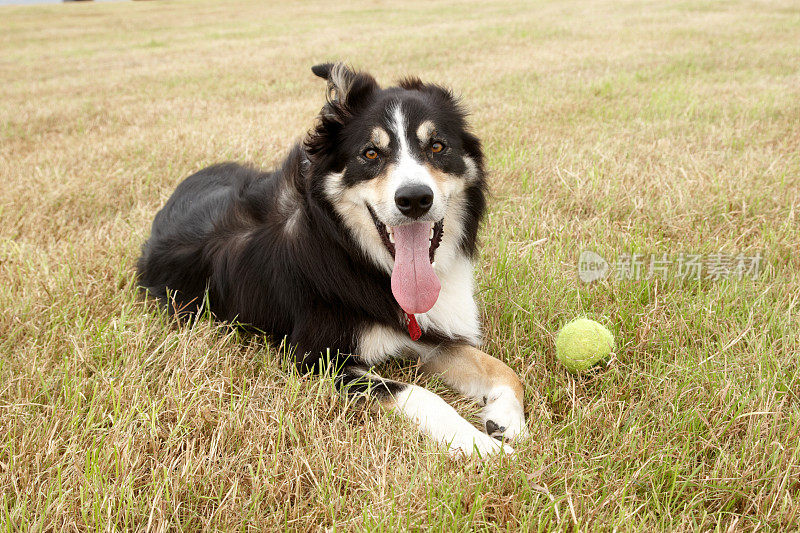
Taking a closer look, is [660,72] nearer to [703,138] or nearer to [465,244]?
[703,138]

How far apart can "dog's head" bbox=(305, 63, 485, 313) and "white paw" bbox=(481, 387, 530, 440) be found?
1.72 ft

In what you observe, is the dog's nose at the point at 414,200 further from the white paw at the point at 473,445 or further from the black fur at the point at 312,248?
the white paw at the point at 473,445

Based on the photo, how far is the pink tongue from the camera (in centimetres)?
277

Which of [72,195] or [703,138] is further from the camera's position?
[703,138]

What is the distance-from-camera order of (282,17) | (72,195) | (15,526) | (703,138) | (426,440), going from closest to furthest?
(15,526)
(426,440)
(72,195)
(703,138)
(282,17)

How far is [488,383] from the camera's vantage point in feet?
9.04

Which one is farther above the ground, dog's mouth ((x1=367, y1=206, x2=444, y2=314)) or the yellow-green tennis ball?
dog's mouth ((x1=367, y1=206, x2=444, y2=314))

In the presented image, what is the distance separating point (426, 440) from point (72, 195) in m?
4.33

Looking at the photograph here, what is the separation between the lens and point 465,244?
3.09 metres

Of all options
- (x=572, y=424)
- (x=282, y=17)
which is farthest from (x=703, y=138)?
(x=282, y=17)

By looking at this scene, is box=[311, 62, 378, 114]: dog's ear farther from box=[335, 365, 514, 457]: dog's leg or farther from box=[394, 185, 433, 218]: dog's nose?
box=[335, 365, 514, 457]: dog's leg

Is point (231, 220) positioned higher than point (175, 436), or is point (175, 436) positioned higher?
point (231, 220)
